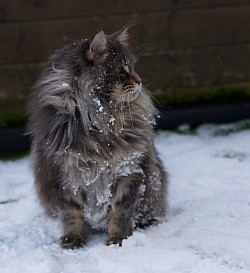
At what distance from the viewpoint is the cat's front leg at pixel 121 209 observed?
3.17m

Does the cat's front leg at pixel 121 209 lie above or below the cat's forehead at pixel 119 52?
below

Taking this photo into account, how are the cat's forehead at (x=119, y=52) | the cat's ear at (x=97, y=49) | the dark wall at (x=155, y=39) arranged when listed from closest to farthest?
1. the cat's ear at (x=97, y=49)
2. the cat's forehead at (x=119, y=52)
3. the dark wall at (x=155, y=39)

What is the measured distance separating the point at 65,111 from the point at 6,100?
80.5 inches

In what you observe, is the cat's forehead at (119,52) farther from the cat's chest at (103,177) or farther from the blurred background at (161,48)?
the blurred background at (161,48)

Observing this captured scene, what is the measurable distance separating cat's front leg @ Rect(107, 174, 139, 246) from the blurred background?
1913mm

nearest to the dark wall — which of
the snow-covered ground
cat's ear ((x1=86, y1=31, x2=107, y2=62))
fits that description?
the snow-covered ground

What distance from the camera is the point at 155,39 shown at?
5.09m

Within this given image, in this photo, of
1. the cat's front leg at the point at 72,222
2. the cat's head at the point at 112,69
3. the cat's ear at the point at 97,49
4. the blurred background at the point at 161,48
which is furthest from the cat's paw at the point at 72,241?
the blurred background at the point at 161,48

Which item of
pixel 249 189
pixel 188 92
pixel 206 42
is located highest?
pixel 206 42

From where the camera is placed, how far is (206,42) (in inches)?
204

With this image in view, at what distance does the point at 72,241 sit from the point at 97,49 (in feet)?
3.32

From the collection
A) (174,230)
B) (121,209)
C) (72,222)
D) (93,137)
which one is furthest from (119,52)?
(174,230)

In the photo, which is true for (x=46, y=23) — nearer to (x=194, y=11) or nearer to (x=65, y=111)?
(x=194, y=11)

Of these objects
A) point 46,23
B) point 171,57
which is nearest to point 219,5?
point 171,57
